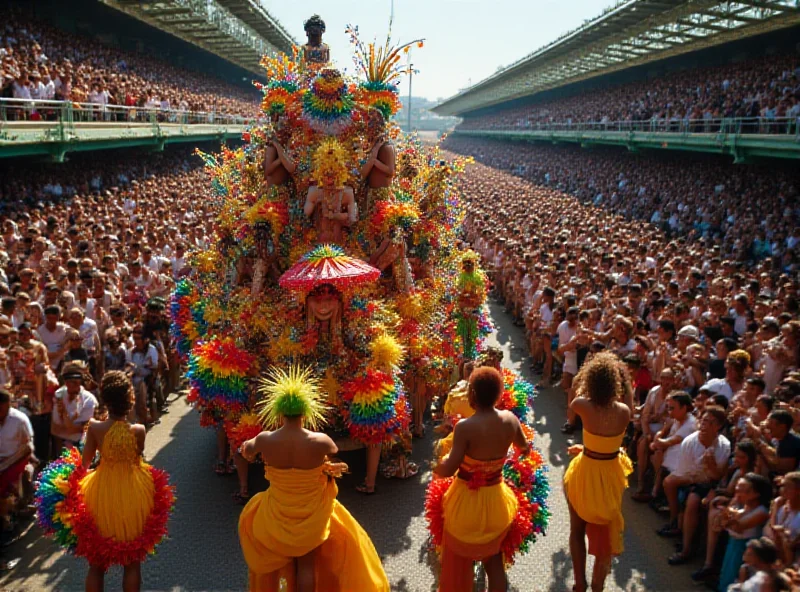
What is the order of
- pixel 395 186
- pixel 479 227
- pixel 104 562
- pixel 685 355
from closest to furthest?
1. pixel 104 562
2. pixel 685 355
3. pixel 395 186
4. pixel 479 227

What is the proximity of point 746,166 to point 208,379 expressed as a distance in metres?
21.8

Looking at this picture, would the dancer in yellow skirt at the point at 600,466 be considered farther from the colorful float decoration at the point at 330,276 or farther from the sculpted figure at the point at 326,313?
the sculpted figure at the point at 326,313

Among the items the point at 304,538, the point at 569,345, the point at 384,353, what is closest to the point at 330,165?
the point at 384,353

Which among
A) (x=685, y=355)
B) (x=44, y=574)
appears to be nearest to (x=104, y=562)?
(x=44, y=574)

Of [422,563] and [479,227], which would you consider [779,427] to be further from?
[479,227]

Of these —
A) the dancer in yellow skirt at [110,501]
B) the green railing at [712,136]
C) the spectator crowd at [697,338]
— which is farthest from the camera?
the green railing at [712,136]

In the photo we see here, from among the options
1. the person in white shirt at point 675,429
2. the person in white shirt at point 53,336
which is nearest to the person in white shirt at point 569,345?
the person in white shirt at point 675,429

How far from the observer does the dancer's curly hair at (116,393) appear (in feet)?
15.5

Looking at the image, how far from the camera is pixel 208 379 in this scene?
7.05 m

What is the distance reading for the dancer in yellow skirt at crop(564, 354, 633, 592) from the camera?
5.09 metres

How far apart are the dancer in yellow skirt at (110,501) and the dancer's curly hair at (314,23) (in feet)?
26.5

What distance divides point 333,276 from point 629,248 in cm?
1067

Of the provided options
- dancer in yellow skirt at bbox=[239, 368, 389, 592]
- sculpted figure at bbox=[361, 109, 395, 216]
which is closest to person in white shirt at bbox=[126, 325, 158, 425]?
sculpted figure at bbox=[361, 109, 395, 216]

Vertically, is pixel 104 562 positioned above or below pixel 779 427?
below
